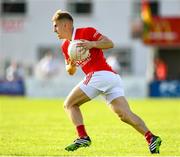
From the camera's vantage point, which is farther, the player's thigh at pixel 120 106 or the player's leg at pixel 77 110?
the player's leg at pixel 77 110

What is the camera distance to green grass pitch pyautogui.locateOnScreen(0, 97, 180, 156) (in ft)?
42.4

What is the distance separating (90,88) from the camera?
42.0ft

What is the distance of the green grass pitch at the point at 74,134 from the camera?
1294cm

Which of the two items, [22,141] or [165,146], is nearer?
[165,146]

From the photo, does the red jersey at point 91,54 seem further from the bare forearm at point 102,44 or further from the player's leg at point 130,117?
the player's leg at point 130,117

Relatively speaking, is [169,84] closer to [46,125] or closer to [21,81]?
[21,81]

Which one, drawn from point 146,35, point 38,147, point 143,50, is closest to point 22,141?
point 38,147

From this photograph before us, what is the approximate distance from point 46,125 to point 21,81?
2165cm

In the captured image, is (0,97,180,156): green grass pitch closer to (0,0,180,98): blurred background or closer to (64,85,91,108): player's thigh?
(64,85,91,108): player's thigh

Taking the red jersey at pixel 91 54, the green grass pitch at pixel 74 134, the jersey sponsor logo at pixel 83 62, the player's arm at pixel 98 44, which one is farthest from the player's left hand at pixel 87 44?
the green grass pitch at pixel 74 134

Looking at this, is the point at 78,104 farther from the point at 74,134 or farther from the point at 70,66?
the point at 74,134

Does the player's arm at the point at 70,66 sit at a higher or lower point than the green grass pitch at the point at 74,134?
higher

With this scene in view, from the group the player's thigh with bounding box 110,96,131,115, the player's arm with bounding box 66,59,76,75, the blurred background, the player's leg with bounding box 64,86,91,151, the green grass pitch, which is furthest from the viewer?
the blurred background

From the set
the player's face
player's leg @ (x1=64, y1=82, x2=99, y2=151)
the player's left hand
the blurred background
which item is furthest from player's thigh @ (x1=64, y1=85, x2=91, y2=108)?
the blurred background
